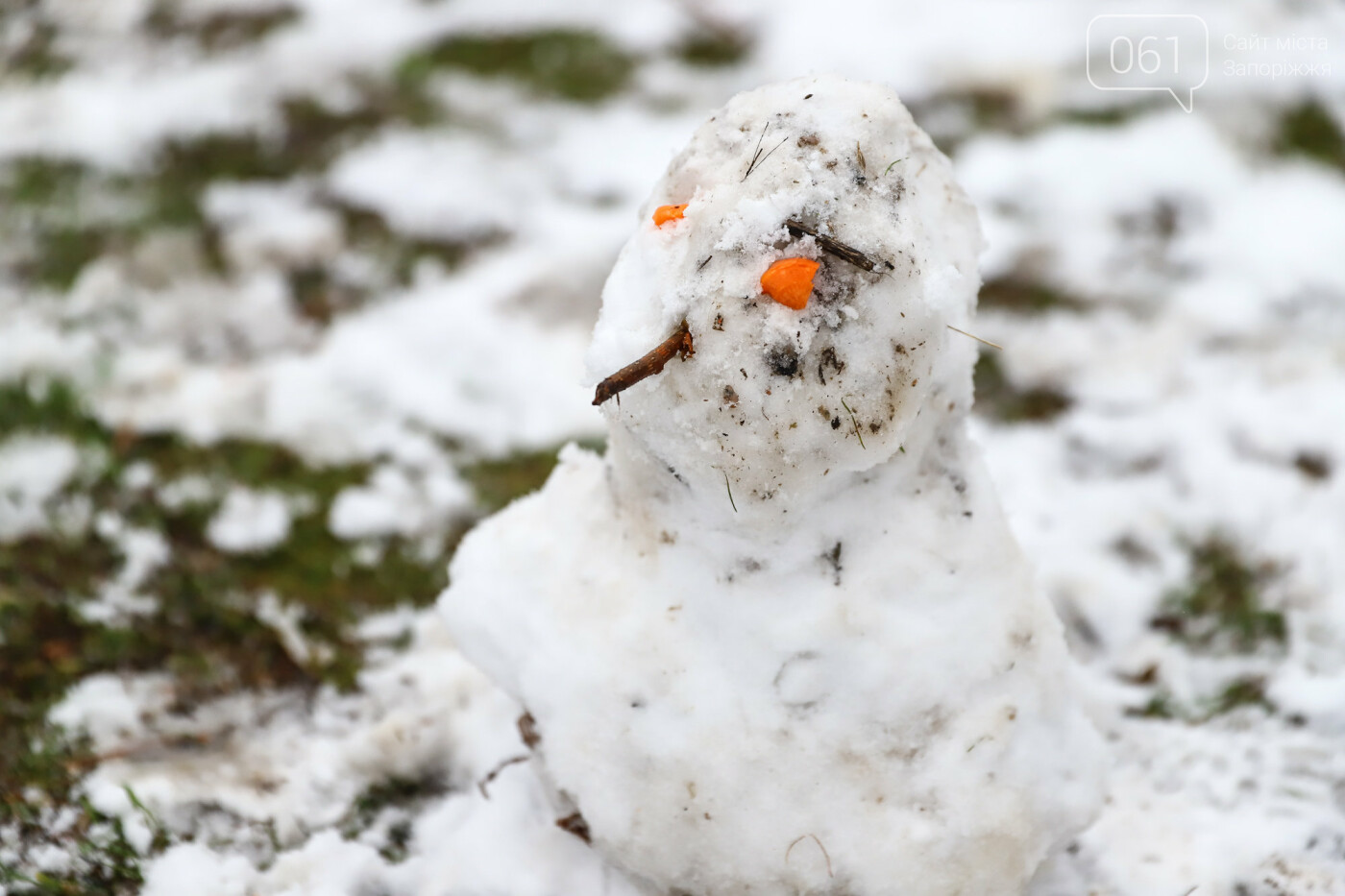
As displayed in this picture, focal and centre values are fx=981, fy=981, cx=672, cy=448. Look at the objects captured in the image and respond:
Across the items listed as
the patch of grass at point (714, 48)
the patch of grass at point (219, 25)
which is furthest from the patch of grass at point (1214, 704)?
the patch of grass at point (219, 25)

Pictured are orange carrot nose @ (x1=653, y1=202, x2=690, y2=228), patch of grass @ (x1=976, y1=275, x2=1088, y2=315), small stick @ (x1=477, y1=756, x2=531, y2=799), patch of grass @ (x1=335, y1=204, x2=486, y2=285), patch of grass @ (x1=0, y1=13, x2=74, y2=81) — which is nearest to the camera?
orange carrot nose @ (x1=653, y1=202, x2=690, y2=228)

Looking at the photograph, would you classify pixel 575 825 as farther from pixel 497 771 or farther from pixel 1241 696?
pixel 1241 696

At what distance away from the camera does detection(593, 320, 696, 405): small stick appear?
53.6 inches

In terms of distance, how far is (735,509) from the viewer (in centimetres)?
149

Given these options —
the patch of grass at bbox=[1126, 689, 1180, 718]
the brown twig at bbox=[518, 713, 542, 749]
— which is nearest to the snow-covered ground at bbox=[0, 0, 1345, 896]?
the patch of grass at bbox=[1126, 689, 1180, 718]

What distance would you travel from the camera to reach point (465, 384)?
10.9ft

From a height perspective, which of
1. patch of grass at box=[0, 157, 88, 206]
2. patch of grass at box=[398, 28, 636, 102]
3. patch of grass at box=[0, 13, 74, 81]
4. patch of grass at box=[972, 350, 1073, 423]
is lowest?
patch of grass at box=[972, 350, 1073, 423]

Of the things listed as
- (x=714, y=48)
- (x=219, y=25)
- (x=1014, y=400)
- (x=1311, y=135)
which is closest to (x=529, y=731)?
(x=1014, y=400)

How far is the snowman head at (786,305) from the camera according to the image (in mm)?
1390

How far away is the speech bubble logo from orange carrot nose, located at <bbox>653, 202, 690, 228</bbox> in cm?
347

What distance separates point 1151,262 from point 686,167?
2.72m

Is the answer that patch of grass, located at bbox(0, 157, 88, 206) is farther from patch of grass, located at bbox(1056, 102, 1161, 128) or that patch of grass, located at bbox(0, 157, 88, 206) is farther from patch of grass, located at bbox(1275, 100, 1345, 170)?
patch of grass, located at bbox(1275, 100, 1345, 170)

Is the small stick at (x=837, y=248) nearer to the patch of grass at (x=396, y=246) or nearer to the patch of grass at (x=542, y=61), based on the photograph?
the patch of grass at (x=396, y=246)

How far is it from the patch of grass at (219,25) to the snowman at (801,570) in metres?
4.08
